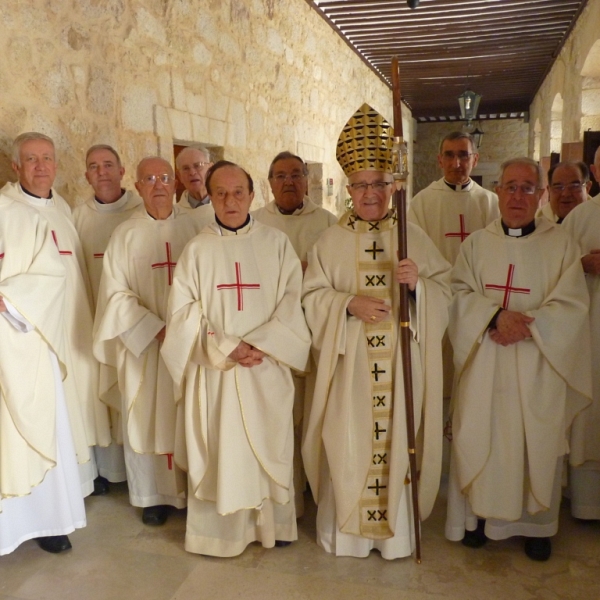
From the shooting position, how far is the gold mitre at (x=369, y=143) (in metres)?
2.91

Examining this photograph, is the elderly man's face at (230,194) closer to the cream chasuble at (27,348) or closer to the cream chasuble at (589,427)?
the cream chasuble at (27,348)

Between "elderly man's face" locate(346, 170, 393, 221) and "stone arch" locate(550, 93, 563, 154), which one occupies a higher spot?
"stone arch" locate(550, 93, 563, 154)

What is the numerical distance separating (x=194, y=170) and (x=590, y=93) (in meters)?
5.70

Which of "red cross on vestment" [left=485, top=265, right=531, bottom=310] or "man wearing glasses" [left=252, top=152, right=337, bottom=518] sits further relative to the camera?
"man wearing glasses" [left=252, top=152, right=337, bottom=518]

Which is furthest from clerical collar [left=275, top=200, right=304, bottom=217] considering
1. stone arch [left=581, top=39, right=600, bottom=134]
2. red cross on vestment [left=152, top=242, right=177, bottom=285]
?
stone arch [left=581, top=39, right=600, bottom=134]

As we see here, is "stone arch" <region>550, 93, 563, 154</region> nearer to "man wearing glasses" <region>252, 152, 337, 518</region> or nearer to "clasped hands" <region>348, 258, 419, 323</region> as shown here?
"man wearing glasses" <region>252, 152, 337, 518</region>

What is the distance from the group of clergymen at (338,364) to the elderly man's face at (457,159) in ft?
3.72

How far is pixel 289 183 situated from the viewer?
390cm

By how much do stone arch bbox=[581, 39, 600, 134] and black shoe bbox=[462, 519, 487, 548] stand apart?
582 centimetres

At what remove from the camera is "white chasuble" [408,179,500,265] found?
13.9 feet

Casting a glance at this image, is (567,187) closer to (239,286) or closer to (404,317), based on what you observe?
(404,317)

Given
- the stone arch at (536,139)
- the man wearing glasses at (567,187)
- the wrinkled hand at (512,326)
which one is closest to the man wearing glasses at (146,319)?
the wrinkled hand at (512,326)

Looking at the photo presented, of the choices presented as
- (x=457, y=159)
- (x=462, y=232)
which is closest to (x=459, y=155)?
(x=457, y=159)

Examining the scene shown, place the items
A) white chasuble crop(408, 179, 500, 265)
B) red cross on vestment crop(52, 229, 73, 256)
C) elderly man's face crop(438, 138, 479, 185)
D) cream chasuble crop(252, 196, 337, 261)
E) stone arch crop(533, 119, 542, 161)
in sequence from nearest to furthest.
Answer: red cross on vestment crop(52, 229, 73, 256) → cream chasuble crop(252, 196, 337, 261) → elderly man's face crop(438, 138, 479, 185) → white chasuble crop(408, 179, 500, 265) → stone arch crop(533, 119, 542, 161)
